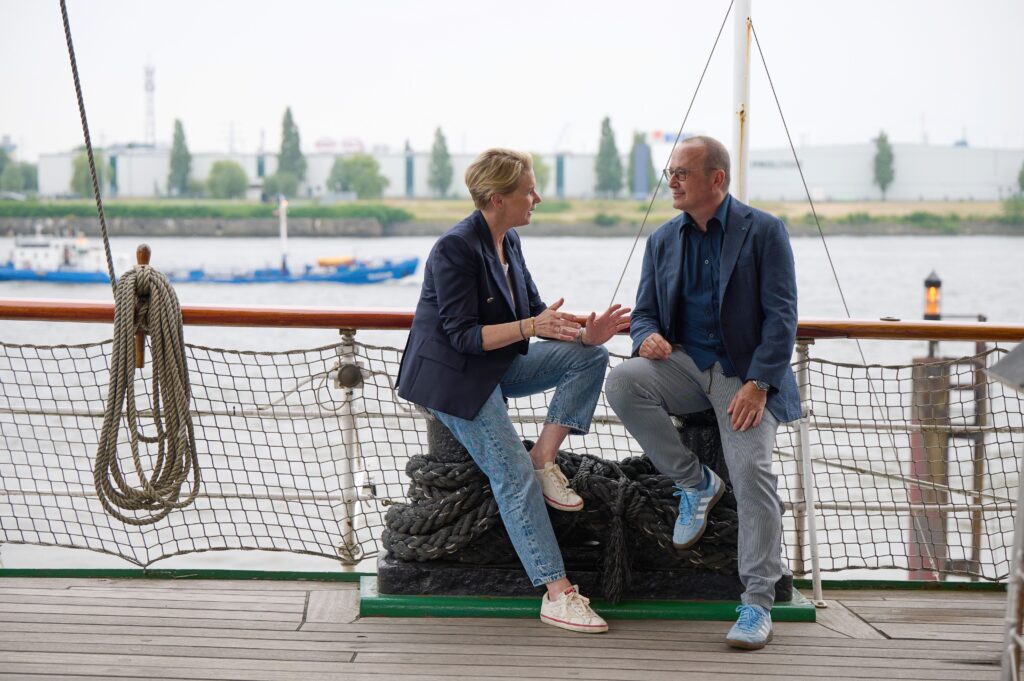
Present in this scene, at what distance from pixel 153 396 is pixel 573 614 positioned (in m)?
1.02

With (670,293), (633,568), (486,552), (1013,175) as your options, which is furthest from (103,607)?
(1013,175)

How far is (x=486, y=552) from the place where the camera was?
2473mm

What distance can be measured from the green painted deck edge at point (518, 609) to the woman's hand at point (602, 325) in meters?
0.60

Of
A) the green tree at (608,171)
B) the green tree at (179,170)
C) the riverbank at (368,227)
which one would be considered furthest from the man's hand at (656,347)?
the green tree at (179,170)

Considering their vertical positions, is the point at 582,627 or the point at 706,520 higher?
the point at 706,520

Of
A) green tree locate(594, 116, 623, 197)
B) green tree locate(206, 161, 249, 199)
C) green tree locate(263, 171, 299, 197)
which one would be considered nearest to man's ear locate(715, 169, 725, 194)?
green tree locate(594, 116, 623, 197)

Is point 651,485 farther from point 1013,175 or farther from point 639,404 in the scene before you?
point 1013,175

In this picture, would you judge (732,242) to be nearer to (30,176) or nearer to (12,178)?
(12,178)

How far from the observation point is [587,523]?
2477 mm

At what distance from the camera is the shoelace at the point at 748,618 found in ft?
7.49

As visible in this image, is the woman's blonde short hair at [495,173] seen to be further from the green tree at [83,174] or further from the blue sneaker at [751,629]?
the green tree at [83,174]

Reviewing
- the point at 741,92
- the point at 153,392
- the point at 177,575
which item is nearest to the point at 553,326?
the point at 153,392

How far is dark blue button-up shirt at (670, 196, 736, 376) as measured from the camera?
7.78ft

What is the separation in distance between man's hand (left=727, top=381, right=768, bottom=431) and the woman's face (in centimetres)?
58
